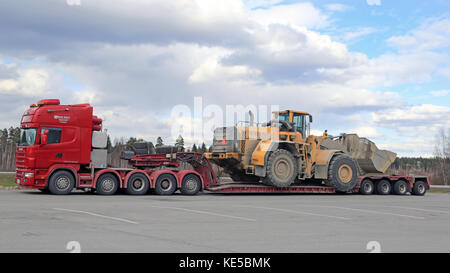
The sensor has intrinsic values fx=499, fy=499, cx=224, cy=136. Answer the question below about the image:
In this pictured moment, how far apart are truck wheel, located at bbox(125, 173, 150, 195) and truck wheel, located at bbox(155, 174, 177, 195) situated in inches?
18.0

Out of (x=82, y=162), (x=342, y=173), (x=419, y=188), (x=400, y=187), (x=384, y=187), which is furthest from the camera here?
(x=419, y=188)

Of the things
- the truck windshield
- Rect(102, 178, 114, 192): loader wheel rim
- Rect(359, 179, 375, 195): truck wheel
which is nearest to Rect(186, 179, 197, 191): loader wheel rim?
Rect(102, 178, 114, 192): loader wheel rim

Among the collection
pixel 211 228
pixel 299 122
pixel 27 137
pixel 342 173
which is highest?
pixel 299 122

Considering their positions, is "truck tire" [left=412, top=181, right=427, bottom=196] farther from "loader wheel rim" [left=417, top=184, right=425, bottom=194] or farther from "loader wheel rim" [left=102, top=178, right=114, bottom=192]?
"loader wheel rim" [left=102, top=178, right=114, bottom=192]

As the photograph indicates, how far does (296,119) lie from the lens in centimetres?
2567

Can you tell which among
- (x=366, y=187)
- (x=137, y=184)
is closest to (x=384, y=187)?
(x=366, y=187)

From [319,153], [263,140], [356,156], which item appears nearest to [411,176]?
[356,156]

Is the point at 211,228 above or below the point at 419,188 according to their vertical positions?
below

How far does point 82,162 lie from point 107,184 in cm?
139

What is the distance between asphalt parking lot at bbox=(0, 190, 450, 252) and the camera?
28.7 ft

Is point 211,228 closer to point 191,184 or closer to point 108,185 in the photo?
point 108,185

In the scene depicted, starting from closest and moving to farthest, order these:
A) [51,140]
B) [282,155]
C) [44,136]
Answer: [44,136] < [51,140] < [282,155]

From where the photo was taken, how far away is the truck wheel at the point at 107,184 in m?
20.9
